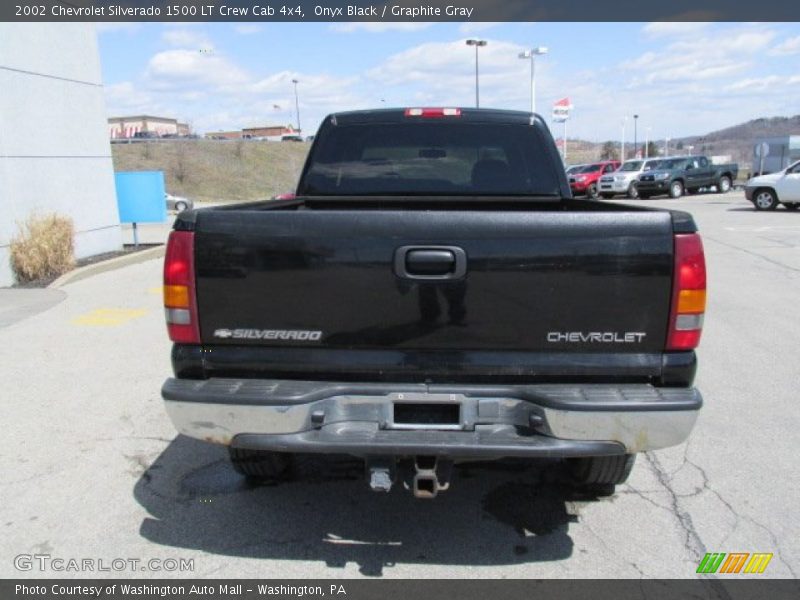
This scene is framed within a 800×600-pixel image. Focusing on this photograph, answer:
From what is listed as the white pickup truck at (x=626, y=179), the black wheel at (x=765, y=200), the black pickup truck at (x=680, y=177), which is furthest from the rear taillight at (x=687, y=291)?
the white pickup truck at (x=626, y=179)

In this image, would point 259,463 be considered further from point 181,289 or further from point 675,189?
point 675,189

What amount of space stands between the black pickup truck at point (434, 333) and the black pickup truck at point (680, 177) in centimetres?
2868

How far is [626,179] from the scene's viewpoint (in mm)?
29703

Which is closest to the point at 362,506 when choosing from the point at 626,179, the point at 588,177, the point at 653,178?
the point at 653,178

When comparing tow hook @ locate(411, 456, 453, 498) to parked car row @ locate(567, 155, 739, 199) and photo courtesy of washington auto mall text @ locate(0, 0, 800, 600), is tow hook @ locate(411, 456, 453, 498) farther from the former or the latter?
parked car row @ locate(567, 155, 739, 199)

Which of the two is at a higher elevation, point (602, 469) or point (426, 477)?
point (426, 477)

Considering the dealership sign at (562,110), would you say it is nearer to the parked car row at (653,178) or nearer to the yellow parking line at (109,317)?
the parked car row at (653,178)

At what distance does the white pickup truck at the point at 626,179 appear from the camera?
2970 centimetres

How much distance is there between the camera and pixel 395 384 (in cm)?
279

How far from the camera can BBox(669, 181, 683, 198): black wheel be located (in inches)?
1175

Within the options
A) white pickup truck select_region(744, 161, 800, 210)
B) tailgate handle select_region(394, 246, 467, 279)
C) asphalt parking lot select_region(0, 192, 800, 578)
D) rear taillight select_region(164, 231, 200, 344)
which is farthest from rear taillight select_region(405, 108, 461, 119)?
white pickup truck select_region(744, 161, 800, 210)

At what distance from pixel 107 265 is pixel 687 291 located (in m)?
10.8

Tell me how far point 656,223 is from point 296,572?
2201mm
